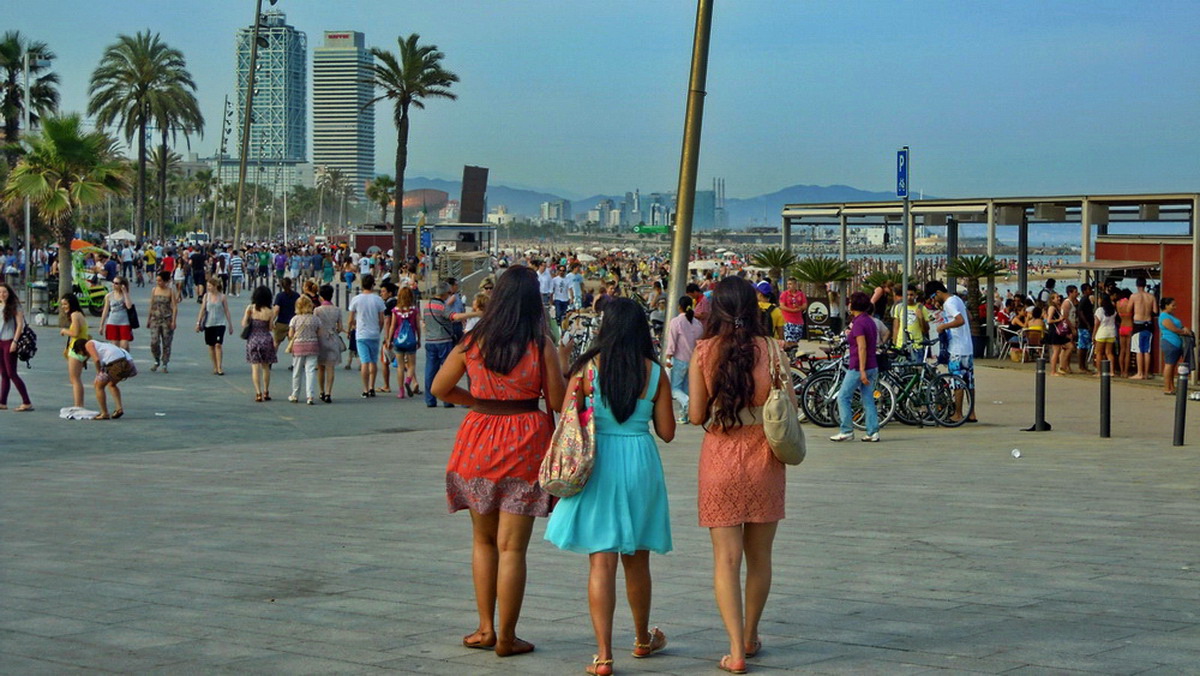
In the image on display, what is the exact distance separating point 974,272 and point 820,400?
39.2 feet

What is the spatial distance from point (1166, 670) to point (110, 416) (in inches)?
530

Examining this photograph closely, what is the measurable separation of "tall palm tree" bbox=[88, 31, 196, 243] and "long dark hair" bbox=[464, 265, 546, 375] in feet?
197

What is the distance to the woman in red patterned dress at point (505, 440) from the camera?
5852 millimetres

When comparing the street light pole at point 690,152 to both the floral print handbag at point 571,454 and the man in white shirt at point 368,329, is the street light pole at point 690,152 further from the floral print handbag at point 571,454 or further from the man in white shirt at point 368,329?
the floral print handbag at point 571,454

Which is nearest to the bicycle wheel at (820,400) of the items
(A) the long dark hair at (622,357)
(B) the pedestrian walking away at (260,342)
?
(B) the pedestrian walking away at (260,342)

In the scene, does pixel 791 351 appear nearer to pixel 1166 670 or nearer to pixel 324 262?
pixel 1166 670

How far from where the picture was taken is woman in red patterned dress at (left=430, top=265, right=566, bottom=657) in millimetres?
5852

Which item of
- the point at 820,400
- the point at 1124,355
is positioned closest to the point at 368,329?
the point at 820,400

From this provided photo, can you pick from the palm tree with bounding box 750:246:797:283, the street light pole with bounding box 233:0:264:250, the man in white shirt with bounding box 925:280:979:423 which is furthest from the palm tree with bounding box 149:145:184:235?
the man in white shirt with bounding box 925:280:979:423

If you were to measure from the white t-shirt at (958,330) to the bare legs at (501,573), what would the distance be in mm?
11251

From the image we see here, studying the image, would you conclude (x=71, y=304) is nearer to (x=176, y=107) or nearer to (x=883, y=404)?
(x=883, y=404)

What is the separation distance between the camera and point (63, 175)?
31844mm

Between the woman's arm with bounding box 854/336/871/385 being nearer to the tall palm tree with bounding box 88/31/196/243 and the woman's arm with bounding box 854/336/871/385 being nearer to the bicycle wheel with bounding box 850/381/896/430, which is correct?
the bicycle wheel with bounding box 850/381/896/430

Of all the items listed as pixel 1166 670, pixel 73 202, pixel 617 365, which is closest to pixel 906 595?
pixel 1166 670
